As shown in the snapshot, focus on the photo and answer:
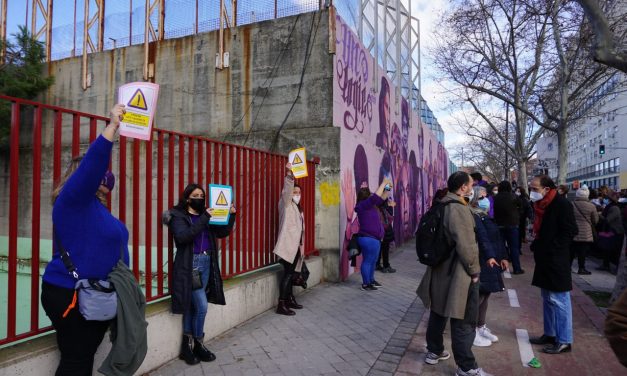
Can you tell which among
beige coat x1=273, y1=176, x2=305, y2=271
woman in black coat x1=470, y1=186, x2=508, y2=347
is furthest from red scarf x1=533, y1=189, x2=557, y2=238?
beige coat x1=273, y1=176, x2=305, y2=271

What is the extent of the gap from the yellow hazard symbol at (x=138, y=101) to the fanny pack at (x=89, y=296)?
3.31 ft

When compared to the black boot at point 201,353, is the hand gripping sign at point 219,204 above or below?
above

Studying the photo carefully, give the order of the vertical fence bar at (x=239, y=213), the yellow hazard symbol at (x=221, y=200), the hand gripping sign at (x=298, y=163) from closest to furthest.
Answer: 1. the yellow hazard symbol at (x=221, y=200)
2. the vertical fence bar at (x=239, y=213)
3. the hand gripping sign at (x=298, y=163)

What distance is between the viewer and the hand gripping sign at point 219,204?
13.2 feet

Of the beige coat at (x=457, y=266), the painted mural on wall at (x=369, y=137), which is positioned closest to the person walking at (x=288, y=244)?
the painted mural on wall at (x=369, y=137)

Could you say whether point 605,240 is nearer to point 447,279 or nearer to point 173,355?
point 447,279

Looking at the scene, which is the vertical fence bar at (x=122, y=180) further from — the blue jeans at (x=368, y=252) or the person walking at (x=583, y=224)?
the person walking at (x=583, y=224)

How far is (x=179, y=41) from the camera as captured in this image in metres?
8.95

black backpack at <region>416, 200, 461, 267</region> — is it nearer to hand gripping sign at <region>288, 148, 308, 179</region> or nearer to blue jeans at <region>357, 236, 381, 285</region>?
hand gripping sign at <region>288, 148, 308, 179</region>

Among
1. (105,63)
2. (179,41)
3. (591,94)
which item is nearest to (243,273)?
(179,41)

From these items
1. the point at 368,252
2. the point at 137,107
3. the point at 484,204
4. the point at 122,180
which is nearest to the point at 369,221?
the point at 368,252

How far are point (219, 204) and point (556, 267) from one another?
3.43m

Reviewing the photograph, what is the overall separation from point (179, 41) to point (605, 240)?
10.1 metres

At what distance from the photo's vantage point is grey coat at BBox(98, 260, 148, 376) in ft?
7.84
